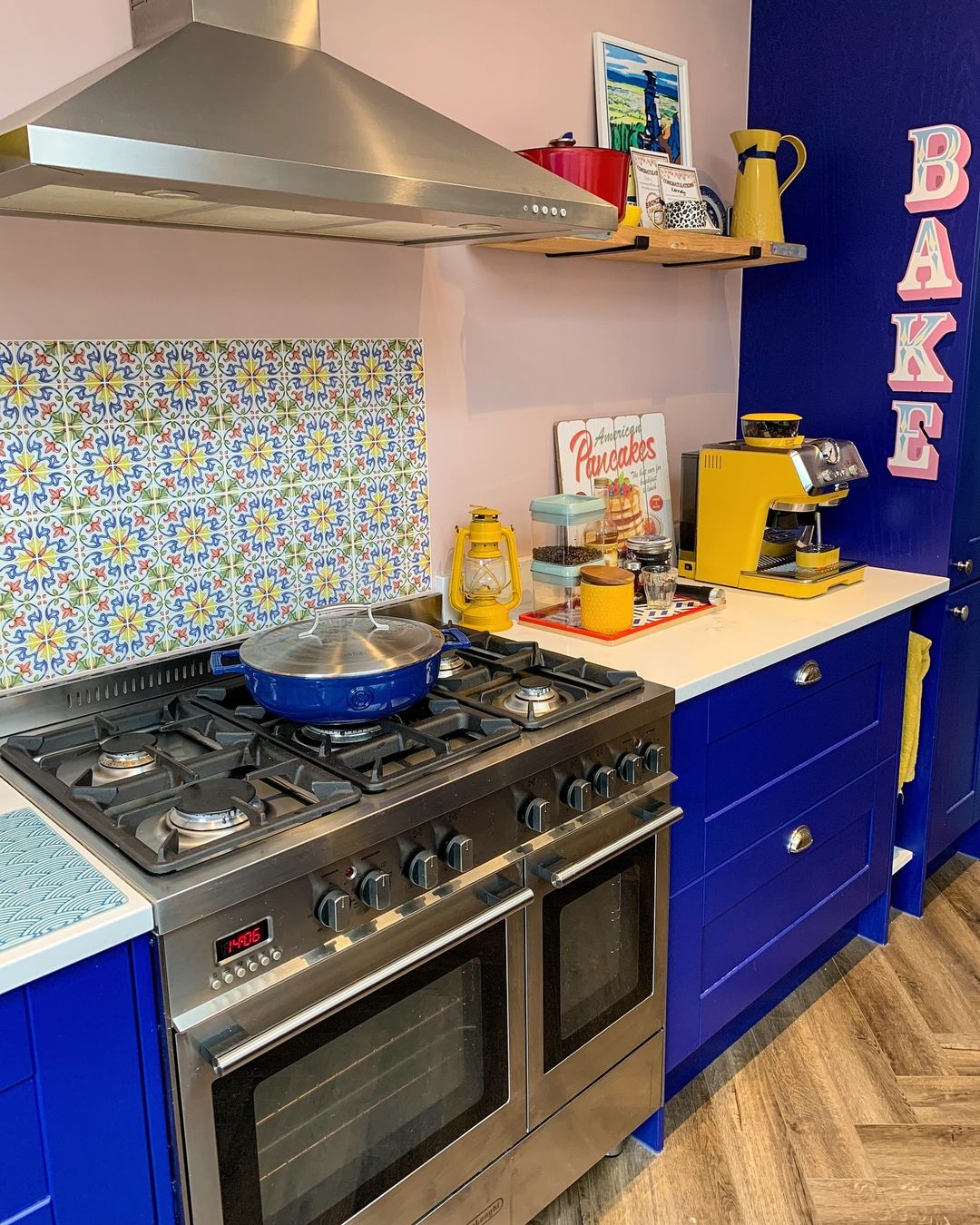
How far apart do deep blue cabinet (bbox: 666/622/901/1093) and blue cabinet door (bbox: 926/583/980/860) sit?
206 millimetres

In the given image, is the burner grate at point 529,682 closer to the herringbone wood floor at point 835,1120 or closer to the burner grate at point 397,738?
the burner grate at point 397,738

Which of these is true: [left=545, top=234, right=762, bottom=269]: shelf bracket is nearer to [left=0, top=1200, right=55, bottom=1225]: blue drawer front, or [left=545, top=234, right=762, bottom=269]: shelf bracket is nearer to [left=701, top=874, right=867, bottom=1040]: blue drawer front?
[left=701, top=874, right=867, bottom=1040]: blue drawer front

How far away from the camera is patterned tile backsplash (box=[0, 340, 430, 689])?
62.6 inches

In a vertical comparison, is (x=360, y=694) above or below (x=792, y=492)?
below

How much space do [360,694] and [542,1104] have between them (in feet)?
2.38

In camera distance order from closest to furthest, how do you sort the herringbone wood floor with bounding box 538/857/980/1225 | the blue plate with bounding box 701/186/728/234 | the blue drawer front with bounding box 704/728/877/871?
the herringbone wood floor with bounding box 538/857/980/1225, the blue drawer front with bounding box 704/728/877/871, the blue plate with bounding box 701/186/728/234

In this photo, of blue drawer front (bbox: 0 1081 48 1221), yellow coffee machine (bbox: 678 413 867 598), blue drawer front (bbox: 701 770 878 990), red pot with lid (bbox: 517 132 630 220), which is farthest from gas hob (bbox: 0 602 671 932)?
red pot with lid (bbox: 517 132 630 220)

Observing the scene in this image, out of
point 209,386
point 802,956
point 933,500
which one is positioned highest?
point 209,386

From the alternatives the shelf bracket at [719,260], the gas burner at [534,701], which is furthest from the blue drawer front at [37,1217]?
the shelf bracket at [719,260]

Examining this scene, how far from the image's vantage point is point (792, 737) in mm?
2137

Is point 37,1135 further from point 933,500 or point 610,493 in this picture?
point 933,500

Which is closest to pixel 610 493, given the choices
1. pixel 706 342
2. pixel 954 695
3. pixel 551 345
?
pixel 551 345

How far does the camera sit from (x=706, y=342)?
286 centimetres

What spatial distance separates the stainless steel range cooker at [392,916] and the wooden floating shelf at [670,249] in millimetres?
858
